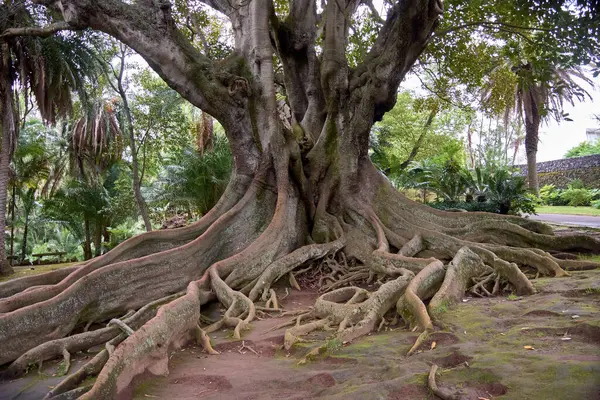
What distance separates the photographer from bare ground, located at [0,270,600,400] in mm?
3074

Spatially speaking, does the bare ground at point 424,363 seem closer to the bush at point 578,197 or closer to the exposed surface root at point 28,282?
the exposed surface root at point 28,282

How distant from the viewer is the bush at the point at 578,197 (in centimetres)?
2456

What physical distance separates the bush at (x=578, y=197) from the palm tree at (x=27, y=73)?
80.9ft

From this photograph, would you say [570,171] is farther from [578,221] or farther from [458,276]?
[458,276]

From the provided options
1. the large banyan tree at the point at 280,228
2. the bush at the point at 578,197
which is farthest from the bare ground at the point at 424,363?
the bush at the point at 578,197

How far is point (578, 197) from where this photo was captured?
24.8 m

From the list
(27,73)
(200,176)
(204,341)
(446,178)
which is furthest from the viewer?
A: (446,178)

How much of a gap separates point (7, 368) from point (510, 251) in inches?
266

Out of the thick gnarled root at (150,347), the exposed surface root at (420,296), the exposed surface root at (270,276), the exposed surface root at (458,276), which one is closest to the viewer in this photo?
the thick gnarled root at (150,347)

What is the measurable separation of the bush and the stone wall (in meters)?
2.28

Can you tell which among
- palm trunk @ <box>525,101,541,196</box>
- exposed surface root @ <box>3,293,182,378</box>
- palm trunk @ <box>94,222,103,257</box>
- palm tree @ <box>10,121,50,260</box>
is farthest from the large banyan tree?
palm trunk @ <box>525,101,541,196</box>

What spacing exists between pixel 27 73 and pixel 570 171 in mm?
29509

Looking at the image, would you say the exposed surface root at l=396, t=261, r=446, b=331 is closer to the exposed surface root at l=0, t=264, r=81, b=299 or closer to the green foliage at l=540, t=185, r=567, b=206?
the exposed surface root at l=0, t=264, r=81, b=299

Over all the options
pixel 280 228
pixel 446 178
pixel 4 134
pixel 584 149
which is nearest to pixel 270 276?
pixel 280 228
